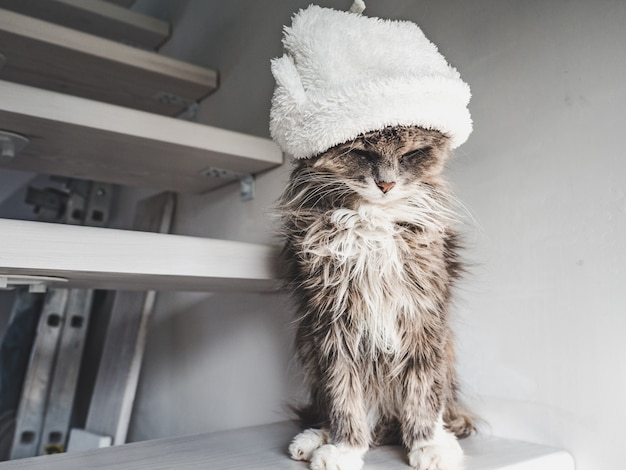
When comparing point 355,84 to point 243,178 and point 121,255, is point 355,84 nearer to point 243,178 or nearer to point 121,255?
point 121,255

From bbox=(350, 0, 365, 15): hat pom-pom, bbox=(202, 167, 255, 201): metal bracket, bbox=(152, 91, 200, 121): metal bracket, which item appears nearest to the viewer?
bbox=(350, 0, 365, 15): hat pom-pom

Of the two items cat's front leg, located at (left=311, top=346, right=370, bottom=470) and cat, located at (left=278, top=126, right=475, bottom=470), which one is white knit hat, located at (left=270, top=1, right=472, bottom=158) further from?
cat's front leg, located at (left=311, top=346, right=370, bottom=470)

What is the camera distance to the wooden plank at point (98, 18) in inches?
65.2

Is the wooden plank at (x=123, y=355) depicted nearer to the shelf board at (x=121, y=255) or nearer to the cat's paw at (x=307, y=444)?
the shelf board at (x=121, y=255)

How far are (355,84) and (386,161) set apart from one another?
116 mm

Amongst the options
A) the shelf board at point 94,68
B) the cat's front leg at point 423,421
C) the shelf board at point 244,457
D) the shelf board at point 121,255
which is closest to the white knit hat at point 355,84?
the shelf board at point 121,255

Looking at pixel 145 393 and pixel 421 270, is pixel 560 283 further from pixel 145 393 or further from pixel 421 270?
pixel 145 393

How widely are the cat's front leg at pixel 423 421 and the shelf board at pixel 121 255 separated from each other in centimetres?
36

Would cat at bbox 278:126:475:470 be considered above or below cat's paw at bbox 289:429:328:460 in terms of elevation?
above

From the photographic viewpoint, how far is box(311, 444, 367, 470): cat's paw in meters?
0.70

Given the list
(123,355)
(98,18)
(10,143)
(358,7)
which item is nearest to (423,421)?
(358,7)

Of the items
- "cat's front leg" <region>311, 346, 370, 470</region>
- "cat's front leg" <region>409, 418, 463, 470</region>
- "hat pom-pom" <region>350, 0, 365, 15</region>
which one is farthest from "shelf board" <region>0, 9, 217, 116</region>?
"cat's front leg" <region>409, 418, 463, 470</region>

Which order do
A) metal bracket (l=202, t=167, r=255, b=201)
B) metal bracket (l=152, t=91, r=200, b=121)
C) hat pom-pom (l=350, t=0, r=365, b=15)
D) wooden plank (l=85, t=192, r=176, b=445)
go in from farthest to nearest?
metal bracket (l=152, t=91, r=200, b=121), wooden plank (l=85, t=192, r=176, b=445), metal bracket (l=202, t=167, r=255, b=201), hat pom-pom (l=350, t=0, r=365, b=15)

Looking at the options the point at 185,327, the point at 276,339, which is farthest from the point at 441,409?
the point at 185,327
